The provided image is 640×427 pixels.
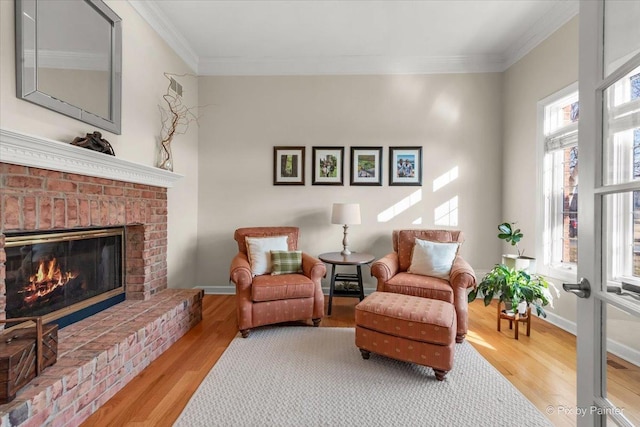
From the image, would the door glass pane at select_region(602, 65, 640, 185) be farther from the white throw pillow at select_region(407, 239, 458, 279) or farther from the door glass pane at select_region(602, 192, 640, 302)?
the white throw pillow at select_region(407, 239, 458, 279)

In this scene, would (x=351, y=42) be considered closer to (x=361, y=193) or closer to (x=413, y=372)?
(x=361, y=193)

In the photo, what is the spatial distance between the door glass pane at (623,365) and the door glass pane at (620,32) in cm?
70

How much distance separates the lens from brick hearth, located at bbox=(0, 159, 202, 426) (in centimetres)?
141

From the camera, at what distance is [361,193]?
3.76 m

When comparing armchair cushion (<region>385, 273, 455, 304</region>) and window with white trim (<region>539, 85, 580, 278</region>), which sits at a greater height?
window with white trim (<region>539, 85, 580, 278</region>)

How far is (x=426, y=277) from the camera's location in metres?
2.81

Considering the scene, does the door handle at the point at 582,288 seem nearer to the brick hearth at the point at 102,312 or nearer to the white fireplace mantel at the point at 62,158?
the brick hearth at the point at 102,312

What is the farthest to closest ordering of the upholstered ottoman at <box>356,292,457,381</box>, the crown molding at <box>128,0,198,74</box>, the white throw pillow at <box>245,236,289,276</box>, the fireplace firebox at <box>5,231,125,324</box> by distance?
the white throw pillow at <box>245,236,289,276</box>, the crown molding at <box>128,0,198,74</box>, the upholstered ottoman at <box>356,292,457,381</box>, the fireplace firebox at <box>5,231,125,324</box>

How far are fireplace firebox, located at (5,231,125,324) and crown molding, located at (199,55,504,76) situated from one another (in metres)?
2.43

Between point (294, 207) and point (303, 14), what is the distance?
211 cm

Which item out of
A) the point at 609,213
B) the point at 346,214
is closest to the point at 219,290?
the point at 346,214

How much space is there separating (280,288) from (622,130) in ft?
7.70

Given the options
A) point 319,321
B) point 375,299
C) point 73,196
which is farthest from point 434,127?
point 73,196

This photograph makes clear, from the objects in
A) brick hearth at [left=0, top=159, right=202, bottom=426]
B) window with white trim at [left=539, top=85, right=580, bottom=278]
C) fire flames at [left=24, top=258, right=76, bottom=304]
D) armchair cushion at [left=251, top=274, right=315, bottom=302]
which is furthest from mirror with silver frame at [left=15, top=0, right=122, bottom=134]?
window with white trim at [left=539, top=85, right=580, bottom=278]
